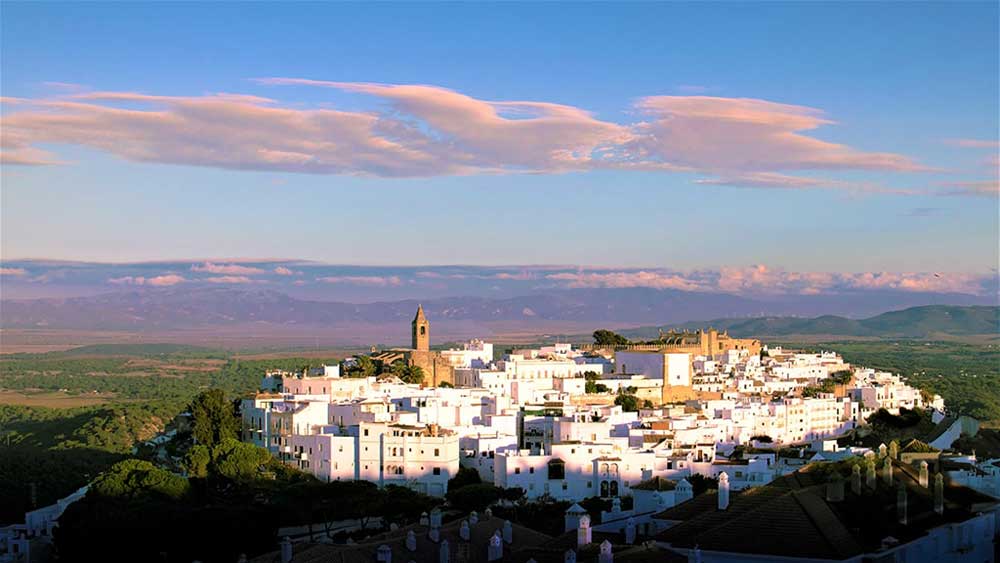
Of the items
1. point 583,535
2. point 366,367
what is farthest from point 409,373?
point 583,535

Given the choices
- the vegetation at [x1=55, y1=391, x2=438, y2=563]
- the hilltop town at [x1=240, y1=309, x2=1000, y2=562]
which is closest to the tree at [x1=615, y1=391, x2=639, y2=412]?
the hilltop town at [x1=240, y1=309, x2=1000, y2=562]

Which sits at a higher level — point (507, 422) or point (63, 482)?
point (507, 422)

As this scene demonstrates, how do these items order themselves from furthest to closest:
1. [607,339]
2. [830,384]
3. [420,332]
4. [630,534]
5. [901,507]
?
1. [607,339]
2. [830,384]
3. [420,332]
4. [630,534]
5. [901,507]

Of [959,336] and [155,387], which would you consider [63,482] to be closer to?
[155,387]

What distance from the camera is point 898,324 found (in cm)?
19300

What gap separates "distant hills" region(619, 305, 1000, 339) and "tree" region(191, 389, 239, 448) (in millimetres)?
137966

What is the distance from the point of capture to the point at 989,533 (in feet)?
74.0

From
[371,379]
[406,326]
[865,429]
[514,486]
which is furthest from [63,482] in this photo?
[406,326]

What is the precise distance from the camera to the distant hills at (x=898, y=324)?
182000 millimetres

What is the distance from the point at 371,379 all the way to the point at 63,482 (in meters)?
11.7

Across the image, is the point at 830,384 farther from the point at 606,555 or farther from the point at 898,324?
the point at 898,324

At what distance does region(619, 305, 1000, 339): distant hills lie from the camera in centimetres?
18200

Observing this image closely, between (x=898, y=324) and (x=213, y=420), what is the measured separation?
16351cm

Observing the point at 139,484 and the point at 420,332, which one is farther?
the point at 420,332
